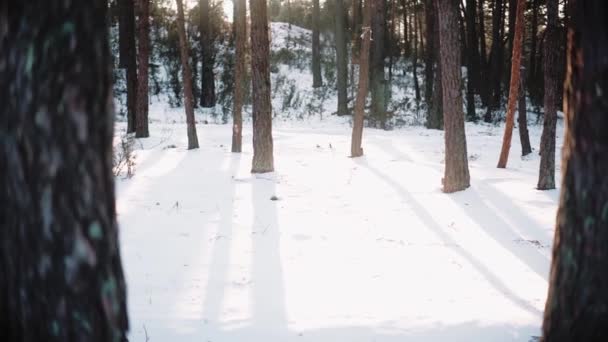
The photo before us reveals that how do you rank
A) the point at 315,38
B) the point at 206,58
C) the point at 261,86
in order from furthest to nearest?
1. the point at 315,38
2. the point at 206,58
3. the point at 261,86

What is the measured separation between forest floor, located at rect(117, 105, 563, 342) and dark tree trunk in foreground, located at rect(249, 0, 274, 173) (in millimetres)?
373

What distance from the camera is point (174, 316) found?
379cm

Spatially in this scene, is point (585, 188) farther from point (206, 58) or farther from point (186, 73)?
Result: point (206, 58)

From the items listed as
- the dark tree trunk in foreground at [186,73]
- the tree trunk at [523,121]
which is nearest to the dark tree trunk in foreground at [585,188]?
the dark tree trunk in foreground at [186,73]

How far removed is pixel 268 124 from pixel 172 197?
2.79m

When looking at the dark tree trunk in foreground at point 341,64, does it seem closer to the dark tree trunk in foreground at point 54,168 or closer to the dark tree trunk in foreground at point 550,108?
the dark tree trunk in foreground at point 550,108

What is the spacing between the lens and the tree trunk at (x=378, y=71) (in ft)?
65.7

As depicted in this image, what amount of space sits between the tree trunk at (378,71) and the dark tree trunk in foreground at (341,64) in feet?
11.0

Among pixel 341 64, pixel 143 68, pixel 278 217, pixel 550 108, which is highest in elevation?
pixel 341 64

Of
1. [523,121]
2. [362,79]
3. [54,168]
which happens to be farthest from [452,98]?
[54,168]

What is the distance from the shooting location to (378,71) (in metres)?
21.0

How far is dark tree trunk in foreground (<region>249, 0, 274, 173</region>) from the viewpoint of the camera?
9.42 m

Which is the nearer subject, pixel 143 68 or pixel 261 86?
pixel 261 86

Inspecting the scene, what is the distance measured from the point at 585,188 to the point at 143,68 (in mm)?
13555
